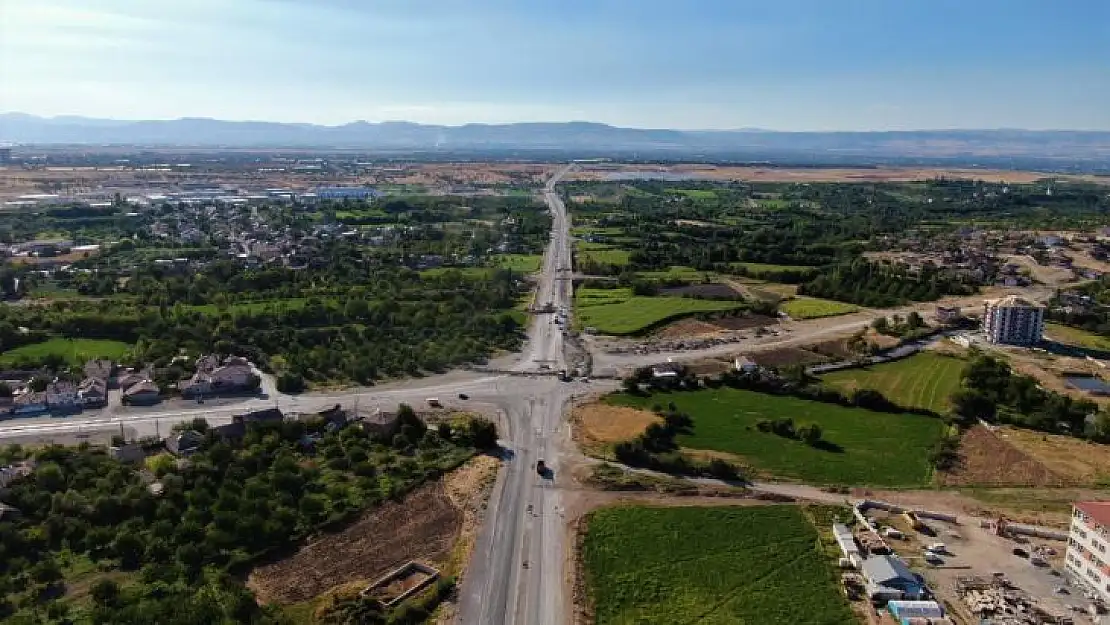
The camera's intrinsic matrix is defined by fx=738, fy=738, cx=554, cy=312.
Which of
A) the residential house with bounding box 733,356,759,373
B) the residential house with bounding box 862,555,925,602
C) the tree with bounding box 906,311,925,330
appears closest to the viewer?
the residential house with bounding box 862,555,925,602

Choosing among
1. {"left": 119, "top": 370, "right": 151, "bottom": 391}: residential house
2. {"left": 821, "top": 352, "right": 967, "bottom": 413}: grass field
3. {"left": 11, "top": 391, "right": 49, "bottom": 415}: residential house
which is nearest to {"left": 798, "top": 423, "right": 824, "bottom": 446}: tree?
{"left": 821, "top": 352, "right": 967, "bottom": 413}: grass field

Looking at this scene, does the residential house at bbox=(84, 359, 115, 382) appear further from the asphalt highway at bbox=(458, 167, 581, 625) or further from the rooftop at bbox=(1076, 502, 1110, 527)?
the rooftop at bbox=(1076, 502, 1110, 527)

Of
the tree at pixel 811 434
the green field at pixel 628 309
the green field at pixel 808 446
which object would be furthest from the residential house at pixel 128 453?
the green field at pixel 628 309

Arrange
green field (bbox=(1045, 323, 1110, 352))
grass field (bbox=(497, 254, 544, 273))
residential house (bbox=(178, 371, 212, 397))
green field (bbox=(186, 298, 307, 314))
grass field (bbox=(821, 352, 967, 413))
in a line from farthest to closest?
grass field (bbox=(497, 254, 544, 273))
green field (bbox=(186, 298, 307, 314))
green field (bbox=(1045, 323, 1110, 352))
grass field (bbox=(821, 352, 967, 413))
residential house (bbox=(178, 371, 212, 397))

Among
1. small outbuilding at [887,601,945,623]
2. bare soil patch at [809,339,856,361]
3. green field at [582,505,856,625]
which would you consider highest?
bare soil patch at [809,339,856,361]

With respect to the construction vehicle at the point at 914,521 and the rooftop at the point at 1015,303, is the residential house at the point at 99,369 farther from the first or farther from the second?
the rooftop at the point at 1015,303

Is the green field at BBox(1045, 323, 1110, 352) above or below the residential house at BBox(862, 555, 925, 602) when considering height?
above
